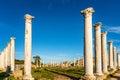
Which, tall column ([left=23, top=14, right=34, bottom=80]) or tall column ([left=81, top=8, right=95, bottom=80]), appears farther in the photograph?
tall column ([left=23, top=14, right=34, bottom=80])

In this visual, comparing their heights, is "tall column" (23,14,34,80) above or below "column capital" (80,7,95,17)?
below

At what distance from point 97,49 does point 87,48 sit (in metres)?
7.85

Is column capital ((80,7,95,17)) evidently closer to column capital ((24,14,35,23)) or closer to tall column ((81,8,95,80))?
tall column ((81,8,95,80))

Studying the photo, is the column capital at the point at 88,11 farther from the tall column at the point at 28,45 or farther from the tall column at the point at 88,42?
the tall column at the point at 28,45

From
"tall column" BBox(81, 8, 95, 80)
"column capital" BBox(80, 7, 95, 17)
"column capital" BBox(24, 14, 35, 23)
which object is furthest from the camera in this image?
"column capital" BBox(24, 14, 35, 23)

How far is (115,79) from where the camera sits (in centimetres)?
3428

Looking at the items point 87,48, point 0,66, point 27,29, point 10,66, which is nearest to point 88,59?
point 87,48

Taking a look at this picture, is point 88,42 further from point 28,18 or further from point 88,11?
point 28,18

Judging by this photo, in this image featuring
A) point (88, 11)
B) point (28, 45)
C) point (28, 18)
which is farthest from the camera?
point (28, 18)

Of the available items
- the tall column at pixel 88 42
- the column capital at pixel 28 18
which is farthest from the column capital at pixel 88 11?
the column capital at pixel 28 18

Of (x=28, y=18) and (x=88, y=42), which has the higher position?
(x=28, y=18)

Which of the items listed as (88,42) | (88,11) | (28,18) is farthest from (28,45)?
(88,11)

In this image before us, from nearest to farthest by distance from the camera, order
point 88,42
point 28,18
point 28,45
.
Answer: point 88,42, point 28,45, point 28,18

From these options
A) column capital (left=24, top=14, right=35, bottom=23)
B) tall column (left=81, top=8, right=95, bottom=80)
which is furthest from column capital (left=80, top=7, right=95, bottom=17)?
column capital (left=24, top=14, right=35, bottom=23)
